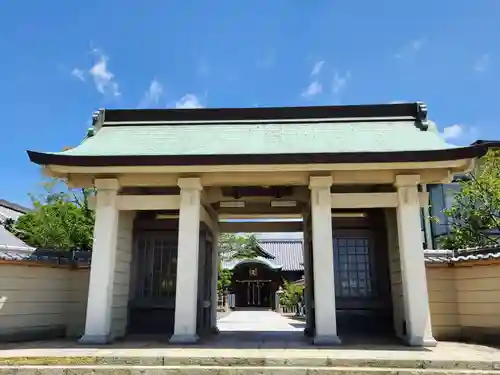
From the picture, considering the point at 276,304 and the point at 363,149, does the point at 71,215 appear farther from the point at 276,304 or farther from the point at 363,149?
the point at 276,304

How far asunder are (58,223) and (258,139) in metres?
9.91

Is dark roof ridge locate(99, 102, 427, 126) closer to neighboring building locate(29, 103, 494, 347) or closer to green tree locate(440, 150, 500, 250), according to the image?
neighboring building locate(29, 103, 494, 347)

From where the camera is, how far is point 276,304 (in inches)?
1208

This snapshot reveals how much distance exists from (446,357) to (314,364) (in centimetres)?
191

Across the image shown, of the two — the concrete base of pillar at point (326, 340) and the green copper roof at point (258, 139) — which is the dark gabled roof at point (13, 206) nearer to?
the green copper roof at point (258, 139)

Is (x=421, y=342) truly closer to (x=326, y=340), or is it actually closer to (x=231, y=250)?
(x=326, y=340)

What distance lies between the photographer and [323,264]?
7.36 meters

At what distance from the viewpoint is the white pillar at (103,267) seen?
7.29 m

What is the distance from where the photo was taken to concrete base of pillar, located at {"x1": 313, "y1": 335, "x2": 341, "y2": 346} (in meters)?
6.92

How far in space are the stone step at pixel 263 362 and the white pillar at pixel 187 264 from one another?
161 centimetres

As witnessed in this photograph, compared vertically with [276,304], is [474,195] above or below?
above

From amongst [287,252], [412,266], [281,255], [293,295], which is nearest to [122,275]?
[412,266]

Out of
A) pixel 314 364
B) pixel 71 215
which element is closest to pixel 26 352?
pixel 314 364

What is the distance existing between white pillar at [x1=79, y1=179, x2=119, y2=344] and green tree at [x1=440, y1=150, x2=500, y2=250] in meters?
10.3
